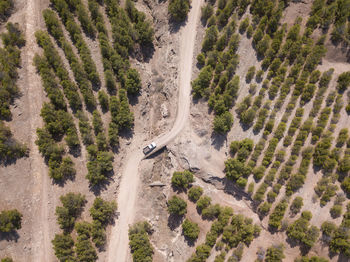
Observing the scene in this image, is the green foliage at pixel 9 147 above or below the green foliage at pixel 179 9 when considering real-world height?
below

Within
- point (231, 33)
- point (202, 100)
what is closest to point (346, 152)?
point (202, 100)

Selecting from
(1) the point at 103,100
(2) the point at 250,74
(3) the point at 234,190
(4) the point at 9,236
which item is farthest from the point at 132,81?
(4) the point at 9,236

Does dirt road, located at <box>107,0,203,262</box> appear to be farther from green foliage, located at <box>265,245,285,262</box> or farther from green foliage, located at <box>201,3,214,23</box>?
green foliage, located at <box>265,245,285,262</box>

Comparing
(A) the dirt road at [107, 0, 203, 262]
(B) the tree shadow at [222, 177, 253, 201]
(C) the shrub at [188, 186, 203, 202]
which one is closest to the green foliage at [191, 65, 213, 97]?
(A) the dirt road at [107, 0, 203, 262]

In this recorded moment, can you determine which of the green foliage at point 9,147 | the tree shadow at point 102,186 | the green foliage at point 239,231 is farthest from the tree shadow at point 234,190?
the green foliage at point 9,147

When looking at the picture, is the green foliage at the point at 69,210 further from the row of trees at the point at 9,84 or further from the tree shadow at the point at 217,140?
the tree shadow at the point at 217,140

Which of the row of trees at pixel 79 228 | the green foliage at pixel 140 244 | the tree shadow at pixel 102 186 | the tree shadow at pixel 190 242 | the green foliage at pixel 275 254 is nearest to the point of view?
the green foliage at pixel 275 254

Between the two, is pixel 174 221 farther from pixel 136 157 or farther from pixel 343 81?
pixel 343 81
